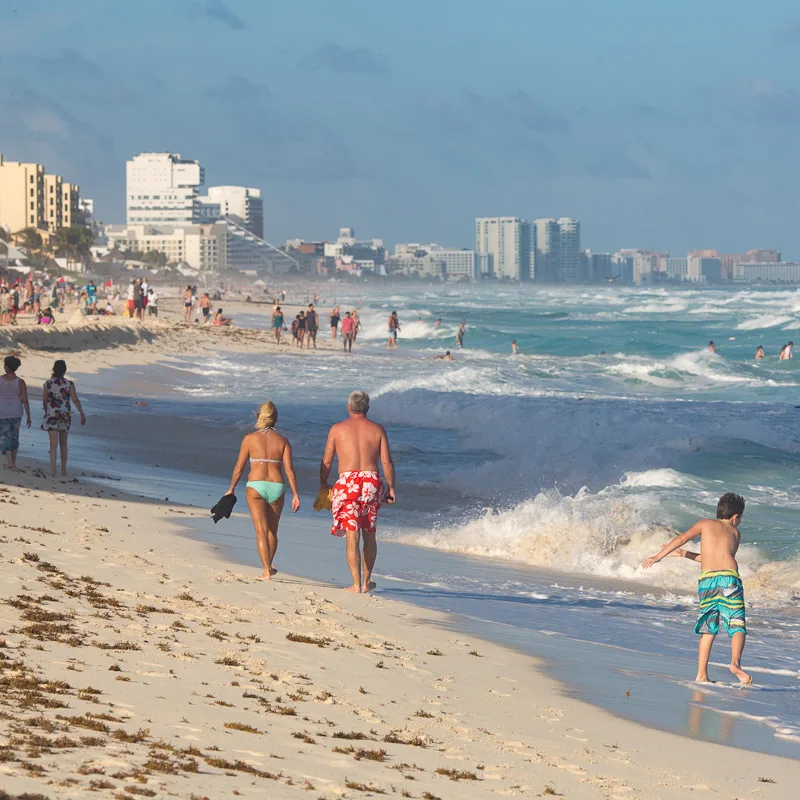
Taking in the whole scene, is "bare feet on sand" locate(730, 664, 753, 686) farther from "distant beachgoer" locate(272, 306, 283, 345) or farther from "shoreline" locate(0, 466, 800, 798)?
"distant beachgoer" locate(272, 306, 283, 345)

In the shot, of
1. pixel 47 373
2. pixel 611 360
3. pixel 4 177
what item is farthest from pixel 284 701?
pixel 4 177

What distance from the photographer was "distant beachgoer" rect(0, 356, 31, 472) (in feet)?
41.5

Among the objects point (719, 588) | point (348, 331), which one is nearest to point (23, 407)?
point (719, 588)

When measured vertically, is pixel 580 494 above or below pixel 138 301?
below

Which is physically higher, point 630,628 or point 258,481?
point 258,481

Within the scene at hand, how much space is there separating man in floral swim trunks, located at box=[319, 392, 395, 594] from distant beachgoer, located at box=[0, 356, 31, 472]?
5.54 m

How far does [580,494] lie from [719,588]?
7.49 m

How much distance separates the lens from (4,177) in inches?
6762

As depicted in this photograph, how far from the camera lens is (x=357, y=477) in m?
8.28

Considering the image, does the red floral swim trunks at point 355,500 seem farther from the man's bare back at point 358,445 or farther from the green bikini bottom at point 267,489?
the green bikini bottom at point 267,489

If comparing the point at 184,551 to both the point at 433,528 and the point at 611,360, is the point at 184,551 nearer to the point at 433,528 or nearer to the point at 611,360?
the point at 433,528

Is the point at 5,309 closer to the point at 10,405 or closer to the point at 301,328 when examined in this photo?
the point at 301,328

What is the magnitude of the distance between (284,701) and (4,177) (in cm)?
17813

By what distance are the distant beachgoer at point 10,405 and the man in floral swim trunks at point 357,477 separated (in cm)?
554
